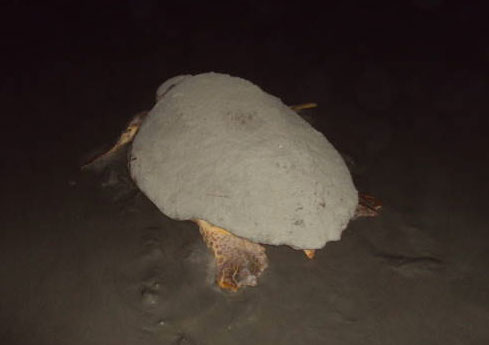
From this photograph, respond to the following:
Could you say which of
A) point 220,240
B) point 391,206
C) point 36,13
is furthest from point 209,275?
point 36,13

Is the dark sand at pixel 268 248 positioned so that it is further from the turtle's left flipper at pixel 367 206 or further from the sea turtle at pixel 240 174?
the sea turtle at pixel 240 174

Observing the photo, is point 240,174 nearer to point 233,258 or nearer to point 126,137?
point 233,258

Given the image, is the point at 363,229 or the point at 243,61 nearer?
the point at 363,229

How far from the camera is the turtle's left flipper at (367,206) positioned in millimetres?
2055

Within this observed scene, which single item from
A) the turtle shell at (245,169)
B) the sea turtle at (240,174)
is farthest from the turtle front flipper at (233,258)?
the turtle shell at (245,169)

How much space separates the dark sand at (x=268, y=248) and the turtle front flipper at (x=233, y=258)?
0.06m

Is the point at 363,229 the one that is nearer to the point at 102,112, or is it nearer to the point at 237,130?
the point at 237,130

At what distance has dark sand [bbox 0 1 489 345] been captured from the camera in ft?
5.93

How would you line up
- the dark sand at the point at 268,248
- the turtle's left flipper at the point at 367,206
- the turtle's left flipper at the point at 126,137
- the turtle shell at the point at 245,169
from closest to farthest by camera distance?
the turtle shell at the point at 245,169
the dark sand at the point at 268,248
the turtle's left flipper at the point at 367,206
the turtle's left flipper at the point at 126,137

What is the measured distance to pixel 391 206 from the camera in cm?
223

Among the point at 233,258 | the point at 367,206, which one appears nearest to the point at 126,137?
the point at 233,258

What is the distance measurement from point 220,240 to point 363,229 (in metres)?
0.69

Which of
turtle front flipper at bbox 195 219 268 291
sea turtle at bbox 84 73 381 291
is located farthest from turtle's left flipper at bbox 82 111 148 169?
turtle front flipper at bbox 195 219 268 291

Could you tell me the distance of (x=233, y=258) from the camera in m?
1.88
